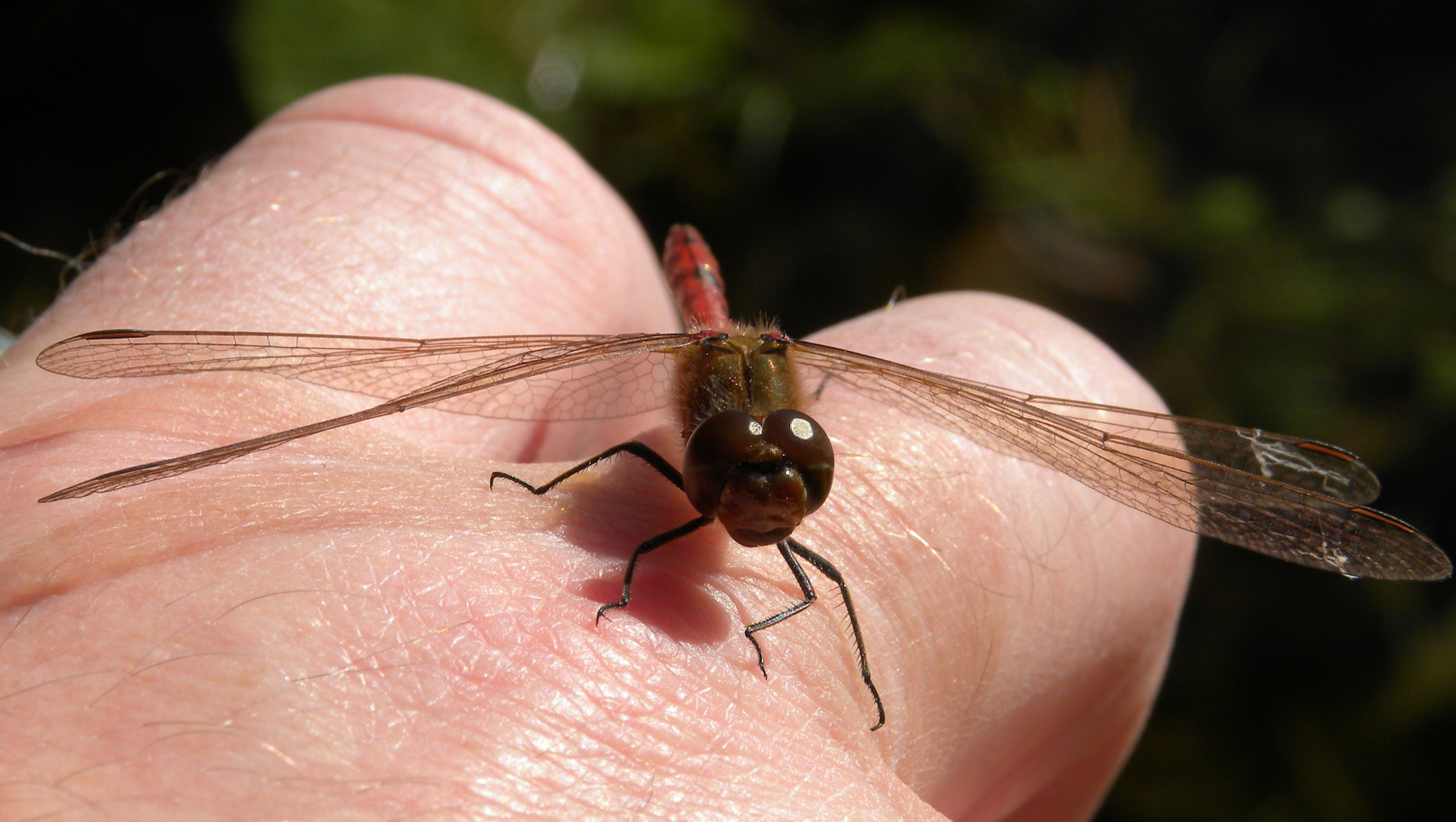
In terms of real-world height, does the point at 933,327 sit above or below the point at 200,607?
above

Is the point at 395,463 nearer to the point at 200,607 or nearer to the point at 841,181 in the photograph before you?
the point at 200,607

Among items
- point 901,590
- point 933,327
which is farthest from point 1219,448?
point 901,590

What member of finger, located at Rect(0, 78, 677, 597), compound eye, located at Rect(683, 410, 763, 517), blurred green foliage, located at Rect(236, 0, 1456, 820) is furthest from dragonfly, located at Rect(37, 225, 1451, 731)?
blurred green foliage, located at Rect(236, 0, 1456, 820)

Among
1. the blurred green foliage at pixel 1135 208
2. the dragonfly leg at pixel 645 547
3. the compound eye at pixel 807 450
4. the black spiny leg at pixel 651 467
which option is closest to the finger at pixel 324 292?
the black spiny leg at pixel 651 467

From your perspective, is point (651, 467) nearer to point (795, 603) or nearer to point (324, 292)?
point (795, 603)

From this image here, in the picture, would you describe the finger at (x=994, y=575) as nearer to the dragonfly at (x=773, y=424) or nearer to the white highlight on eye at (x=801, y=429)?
the dragonfly at (x=773, y=424)
